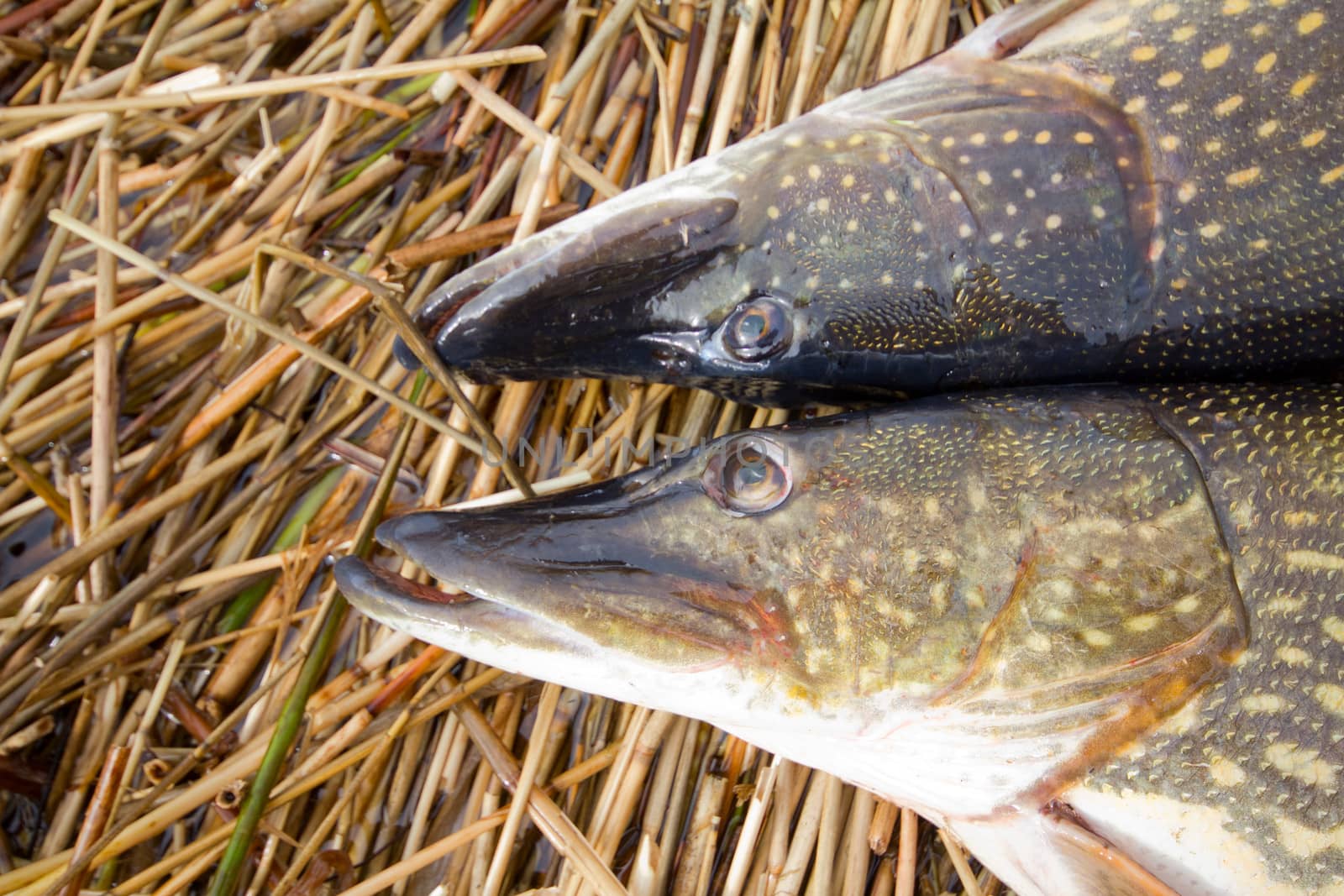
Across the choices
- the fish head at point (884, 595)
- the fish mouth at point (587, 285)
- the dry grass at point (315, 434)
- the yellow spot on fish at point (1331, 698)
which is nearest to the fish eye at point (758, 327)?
the fish mouth at point (587, 285)

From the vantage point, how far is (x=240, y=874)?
1919 millimetres

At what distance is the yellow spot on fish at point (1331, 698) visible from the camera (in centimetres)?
135

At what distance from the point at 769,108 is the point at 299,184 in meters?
1.24

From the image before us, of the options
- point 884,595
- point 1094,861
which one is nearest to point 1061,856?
point 1094,861

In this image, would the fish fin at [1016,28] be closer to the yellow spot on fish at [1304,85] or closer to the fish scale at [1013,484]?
the fish scale at [1013,484]

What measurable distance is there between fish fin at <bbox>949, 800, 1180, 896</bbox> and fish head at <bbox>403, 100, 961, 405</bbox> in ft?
2.55

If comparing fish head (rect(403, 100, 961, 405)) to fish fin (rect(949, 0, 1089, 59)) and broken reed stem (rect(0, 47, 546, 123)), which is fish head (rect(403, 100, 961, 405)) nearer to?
fish fin (rect(949, 0, 1089, 59))

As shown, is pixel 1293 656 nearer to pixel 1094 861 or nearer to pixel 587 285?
pixel 1094 861

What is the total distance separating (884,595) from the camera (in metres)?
1.38

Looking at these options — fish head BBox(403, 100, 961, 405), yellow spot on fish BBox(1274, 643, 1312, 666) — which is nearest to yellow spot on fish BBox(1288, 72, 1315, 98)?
fish head BBox(403, 100, 961, 405)

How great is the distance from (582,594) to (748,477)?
0.32 m

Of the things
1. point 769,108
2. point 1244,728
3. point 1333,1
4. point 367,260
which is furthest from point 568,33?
point 1244,728

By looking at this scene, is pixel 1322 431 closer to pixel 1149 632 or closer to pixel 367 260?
pixel 1149 632

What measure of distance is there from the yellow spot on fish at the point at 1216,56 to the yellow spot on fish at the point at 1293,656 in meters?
1.04
